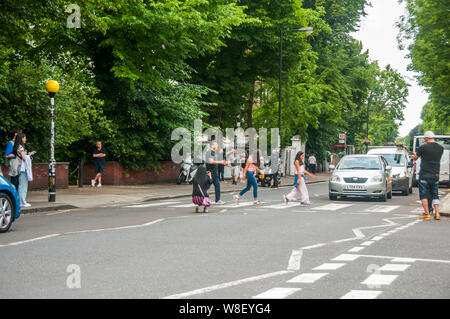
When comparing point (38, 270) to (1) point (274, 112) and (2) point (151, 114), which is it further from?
(1) point (274, 112)

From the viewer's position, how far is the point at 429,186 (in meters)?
15.2

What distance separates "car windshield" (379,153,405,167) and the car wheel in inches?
740

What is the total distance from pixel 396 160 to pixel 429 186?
12.5 meters

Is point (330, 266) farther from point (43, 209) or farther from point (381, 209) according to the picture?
point (381, 209)

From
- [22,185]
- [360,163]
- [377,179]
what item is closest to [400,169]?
[360,163]

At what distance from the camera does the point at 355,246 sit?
397 inches

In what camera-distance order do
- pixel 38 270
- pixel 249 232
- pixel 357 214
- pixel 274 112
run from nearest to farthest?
1. pixel 38 270
2. pixel 249 232
3. pixel 357 214
4. pixel 274 112

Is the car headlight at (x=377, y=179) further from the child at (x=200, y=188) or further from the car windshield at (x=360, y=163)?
the child at (x=200, y=188)

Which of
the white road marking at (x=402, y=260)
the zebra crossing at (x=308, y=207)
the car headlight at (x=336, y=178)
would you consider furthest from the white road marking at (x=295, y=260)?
the car headlight at (x=336, y=178)

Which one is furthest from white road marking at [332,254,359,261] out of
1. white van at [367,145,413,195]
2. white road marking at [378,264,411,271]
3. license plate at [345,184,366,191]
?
white van at [367,145,413,195]

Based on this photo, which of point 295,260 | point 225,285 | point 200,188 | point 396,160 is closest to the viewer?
point 225,285

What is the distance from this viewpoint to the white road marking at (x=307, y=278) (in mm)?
6941
